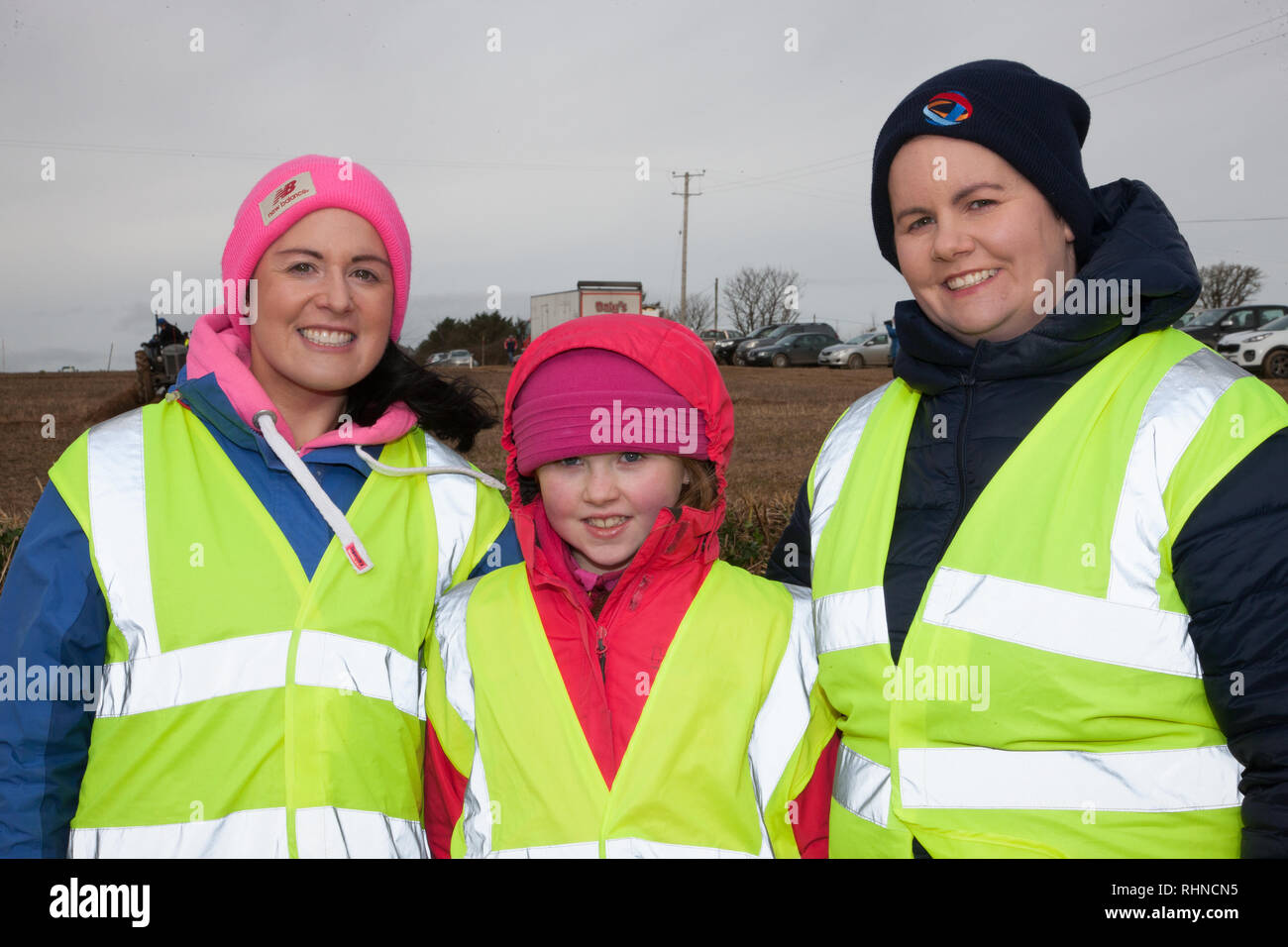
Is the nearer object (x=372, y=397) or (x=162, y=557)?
(x=162, y=557)

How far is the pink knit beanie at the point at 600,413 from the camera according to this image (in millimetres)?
2590

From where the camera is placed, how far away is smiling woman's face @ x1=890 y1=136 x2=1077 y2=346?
7.37ft

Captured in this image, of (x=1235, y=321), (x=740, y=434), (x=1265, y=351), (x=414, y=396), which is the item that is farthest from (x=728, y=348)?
(x=414, y=396)

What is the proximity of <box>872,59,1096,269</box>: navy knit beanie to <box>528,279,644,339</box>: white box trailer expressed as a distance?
715 inches

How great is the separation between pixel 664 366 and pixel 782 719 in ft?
3.26

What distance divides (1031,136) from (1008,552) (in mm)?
993

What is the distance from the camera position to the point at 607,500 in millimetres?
2592

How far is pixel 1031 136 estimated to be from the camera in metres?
2.23

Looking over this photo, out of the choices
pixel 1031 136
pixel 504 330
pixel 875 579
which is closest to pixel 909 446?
pixel 875 579

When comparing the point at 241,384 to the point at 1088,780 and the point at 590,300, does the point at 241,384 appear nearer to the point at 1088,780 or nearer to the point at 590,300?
the point at 1088,780

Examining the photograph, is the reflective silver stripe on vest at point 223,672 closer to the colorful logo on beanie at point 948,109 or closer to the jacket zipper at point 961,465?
the jacket zipper at point 961,465

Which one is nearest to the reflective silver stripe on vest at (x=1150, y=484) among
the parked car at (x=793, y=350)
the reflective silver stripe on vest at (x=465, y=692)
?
the reflective silver stripe on vest at (x=465, y=692)
